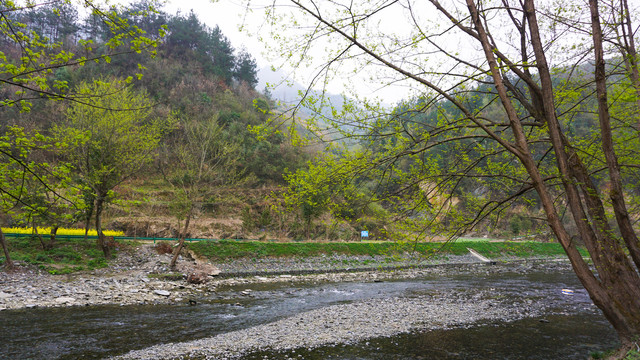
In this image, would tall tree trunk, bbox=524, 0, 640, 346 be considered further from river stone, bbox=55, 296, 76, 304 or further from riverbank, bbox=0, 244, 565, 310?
river stone, bbox=55, 296, 76, 304

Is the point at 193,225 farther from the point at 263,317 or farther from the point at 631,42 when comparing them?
the point at 631,42

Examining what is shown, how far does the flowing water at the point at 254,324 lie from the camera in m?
7.50

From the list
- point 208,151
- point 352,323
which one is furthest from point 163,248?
point 352,323

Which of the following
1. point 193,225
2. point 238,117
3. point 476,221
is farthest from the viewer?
point 238,117

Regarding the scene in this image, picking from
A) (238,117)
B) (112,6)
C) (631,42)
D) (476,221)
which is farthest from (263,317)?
(238,117)

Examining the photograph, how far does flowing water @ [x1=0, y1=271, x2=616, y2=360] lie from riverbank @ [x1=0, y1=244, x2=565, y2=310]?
1.10m

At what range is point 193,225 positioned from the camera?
93.5ft

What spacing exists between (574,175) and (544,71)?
174 cm

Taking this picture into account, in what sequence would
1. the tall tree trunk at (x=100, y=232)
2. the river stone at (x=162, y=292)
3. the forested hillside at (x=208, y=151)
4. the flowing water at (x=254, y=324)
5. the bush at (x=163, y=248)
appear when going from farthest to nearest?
1. the bush at (x=163, y=248)
2. the tall tree trunk at (x=100, y=232)
3. the river stone at (x=162, y=292)
4. the flowing water at (x=254, y=324)
5. the forested hillside at (x=208, y=151)

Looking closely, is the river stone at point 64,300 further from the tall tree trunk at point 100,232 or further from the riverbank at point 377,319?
the tall tree trunk at point 100,232

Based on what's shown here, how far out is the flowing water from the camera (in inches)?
295

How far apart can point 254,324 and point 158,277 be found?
8.38m

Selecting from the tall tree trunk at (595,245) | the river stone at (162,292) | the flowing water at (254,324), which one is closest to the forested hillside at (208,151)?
the tall tree trunk at (595,245)

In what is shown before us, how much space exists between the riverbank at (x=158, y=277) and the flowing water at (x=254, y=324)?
110 cm
